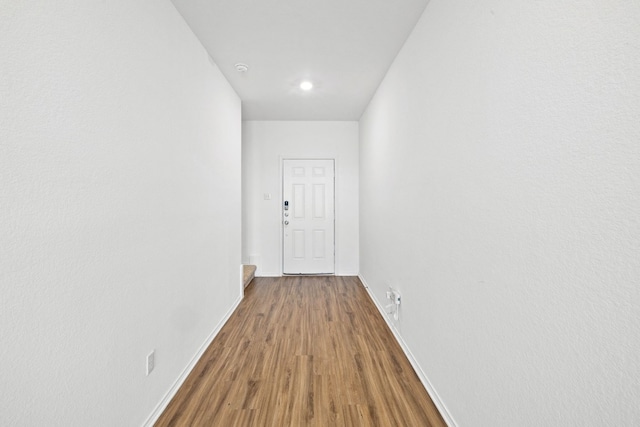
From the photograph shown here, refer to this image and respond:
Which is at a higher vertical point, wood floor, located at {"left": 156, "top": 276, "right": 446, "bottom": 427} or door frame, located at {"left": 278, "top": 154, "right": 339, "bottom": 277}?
door frame, located at {"left": 278, "top": 154, "right": 339, "bottom": 277}

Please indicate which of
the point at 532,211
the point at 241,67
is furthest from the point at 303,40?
the point at 532,211

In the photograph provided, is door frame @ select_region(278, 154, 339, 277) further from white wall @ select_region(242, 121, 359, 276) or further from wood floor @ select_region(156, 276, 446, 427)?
wood floor @ select_region(156, 276, 446, 427)

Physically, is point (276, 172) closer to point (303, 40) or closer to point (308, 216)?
point (308, 216)

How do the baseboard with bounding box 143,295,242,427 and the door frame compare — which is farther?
the door frame

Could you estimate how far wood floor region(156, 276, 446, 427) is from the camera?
1584 millimetres

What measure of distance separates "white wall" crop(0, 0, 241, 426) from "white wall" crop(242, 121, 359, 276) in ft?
8.07

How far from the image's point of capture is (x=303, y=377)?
6.35 ft

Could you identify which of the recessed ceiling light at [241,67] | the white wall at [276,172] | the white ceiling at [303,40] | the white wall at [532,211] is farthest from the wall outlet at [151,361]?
the white wall at [276,172]

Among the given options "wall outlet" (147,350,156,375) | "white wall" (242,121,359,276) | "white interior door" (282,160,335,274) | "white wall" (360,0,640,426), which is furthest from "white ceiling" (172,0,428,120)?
"wall outlet" (147,350,156,375)

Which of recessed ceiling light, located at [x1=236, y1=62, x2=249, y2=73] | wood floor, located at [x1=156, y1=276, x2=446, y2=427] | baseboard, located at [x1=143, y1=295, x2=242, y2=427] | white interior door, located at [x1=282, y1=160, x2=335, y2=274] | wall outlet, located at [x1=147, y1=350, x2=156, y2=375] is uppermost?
recessed ceiling light, located at [x1=236, y1=62, x2=249, y2=73]

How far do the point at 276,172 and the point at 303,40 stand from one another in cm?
250

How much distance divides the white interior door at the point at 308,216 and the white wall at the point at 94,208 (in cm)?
257

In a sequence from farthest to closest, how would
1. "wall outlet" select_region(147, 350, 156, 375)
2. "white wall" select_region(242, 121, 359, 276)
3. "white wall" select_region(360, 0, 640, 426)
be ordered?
"white wall" select_region(242, 121, 359, 276) → "wall outlet" select_region(147, 350, 156, 375) → "white wall" select_region(360, 0, 640, 426)

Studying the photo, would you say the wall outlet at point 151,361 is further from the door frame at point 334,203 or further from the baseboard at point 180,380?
the door frame at point 334,203
